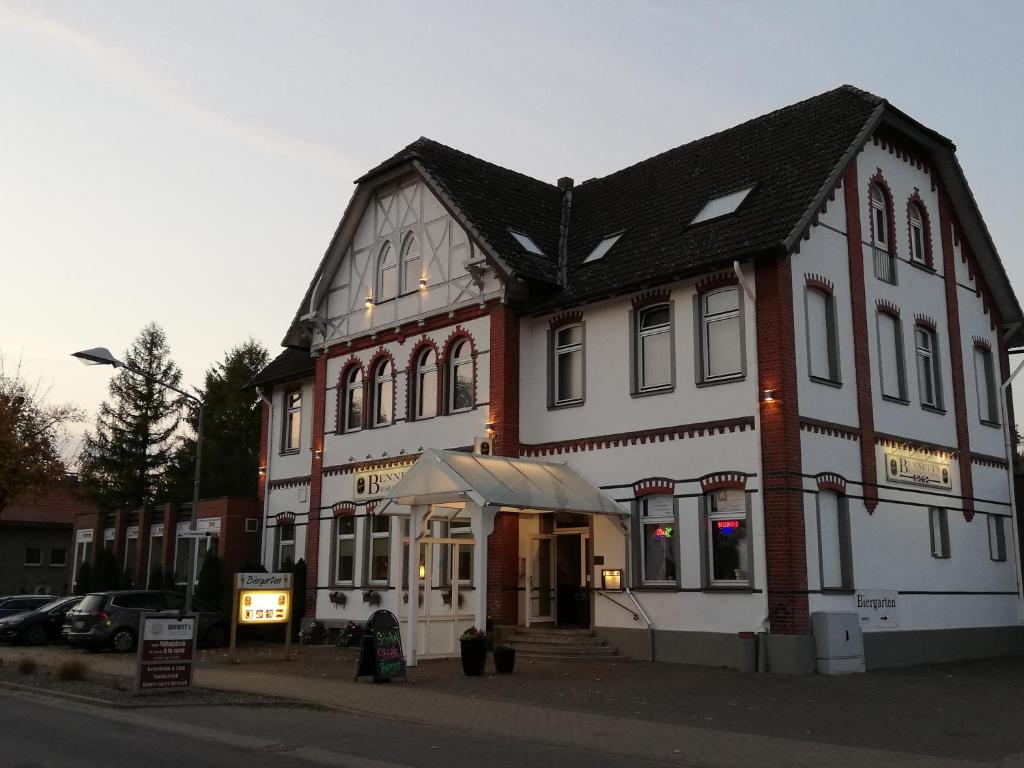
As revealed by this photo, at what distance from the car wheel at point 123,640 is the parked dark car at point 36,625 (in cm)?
338

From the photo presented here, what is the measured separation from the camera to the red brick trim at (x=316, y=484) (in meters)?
27.9

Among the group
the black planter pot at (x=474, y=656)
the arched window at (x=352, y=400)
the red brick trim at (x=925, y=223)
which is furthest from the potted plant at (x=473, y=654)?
the red brick trim at (x=925, y=223)

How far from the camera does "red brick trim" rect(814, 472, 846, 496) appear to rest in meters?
19.3

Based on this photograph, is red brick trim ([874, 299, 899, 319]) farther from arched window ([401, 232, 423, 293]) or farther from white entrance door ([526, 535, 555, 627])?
arched window ([401, 232, 423, 293])

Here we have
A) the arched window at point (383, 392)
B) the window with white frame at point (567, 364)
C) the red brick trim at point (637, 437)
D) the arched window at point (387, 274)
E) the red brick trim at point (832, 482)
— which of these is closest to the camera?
the red brick trim at point (832, 482)

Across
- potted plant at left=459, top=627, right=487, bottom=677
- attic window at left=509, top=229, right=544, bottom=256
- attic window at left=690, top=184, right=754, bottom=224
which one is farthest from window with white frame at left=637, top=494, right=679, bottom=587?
attic window at left=509, top=229, right=544, bottom=256

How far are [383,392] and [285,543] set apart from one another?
6364 mm

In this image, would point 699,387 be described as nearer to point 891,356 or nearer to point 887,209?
point 891,356

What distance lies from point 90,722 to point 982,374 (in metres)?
21.5

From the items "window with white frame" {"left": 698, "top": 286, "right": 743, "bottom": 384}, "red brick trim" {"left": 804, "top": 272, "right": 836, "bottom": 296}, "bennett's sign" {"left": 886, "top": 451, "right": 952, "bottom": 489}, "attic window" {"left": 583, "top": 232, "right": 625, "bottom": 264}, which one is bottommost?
"bennett's sign" {"left": 886, "top": 451, "right": 952, "bottom": 489}

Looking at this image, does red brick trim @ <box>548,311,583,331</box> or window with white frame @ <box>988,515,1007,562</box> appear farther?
window with white frame @ <box>988,515,1007,562</box>

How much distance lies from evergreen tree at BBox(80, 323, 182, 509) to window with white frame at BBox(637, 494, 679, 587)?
150 feet

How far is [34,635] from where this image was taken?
2833 cm

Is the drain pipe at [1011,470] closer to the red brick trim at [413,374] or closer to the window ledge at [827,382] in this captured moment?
the window ledge at [827,382]
